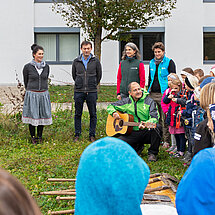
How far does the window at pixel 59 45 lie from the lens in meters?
22.4

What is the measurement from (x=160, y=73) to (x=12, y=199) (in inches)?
280

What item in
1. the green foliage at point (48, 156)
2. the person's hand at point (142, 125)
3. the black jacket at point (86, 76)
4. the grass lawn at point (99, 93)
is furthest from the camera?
the grass lawn at point (99, 93)

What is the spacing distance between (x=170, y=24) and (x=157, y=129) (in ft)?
51.2


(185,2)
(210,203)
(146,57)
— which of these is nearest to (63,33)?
(146,57)

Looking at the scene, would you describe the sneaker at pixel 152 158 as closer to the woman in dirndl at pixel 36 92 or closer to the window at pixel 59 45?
the woman in dirndl at pixel 36 92

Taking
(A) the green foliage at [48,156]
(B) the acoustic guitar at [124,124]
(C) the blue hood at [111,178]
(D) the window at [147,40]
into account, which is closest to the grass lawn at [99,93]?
(D) the window at [147,40]

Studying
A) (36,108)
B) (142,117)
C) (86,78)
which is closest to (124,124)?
(142,117)

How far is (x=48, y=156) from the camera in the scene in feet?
23.4

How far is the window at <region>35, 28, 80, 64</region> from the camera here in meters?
22.4

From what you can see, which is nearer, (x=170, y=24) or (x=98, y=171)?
(x=98, y=171)

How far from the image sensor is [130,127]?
7.01 meters

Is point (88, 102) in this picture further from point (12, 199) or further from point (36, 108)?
point (12, 199)

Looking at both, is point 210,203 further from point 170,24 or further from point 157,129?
point 170,24

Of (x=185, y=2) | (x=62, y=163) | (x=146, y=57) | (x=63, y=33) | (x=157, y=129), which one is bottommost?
(x=62, y=163)
